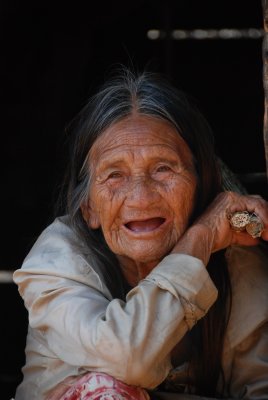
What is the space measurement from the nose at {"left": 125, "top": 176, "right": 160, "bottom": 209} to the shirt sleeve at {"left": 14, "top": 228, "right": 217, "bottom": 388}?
0.90ft

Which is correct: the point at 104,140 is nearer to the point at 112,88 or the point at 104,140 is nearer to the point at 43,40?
the point at 112,88

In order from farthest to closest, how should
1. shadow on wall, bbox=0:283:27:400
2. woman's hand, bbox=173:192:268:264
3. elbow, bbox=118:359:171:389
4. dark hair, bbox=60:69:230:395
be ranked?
1. shadow on wall, bbox=0:283:27:400
2. dark hair, bbox=60:69:230:395
3. woman's hand, bbox=173:192:268:264
4. elbow, bbox=118:359:171:389

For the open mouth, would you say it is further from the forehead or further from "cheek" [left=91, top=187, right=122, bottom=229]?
the forehead

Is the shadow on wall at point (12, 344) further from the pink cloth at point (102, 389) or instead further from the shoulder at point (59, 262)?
the pink cloth at point (102, 389)

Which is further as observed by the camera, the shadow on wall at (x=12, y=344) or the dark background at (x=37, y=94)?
the shadow on wall at (x=12, y=344)

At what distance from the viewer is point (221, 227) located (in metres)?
3.58

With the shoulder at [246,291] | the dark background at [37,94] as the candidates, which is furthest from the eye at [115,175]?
the dark background at [37,94]

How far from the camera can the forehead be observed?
3684 millimetres

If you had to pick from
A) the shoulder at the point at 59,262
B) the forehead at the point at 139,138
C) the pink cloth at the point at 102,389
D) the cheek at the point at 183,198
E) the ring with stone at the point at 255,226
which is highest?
the forehead at the point at 139,138

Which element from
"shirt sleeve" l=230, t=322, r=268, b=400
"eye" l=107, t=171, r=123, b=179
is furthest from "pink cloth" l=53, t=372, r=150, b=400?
"eye" l=107, t=171, r=123, b=179

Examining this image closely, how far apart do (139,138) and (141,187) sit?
0.24 metres

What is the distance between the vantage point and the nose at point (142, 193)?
3.53 m

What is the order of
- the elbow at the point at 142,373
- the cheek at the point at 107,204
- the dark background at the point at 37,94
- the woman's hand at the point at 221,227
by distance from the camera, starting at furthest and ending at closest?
the dark background at the point at 37,94
the cheek at the point at 107,204
the woman's hand at the point at 221,227
the elbow at the point at 142,373

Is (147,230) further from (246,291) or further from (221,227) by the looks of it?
(246,291)
